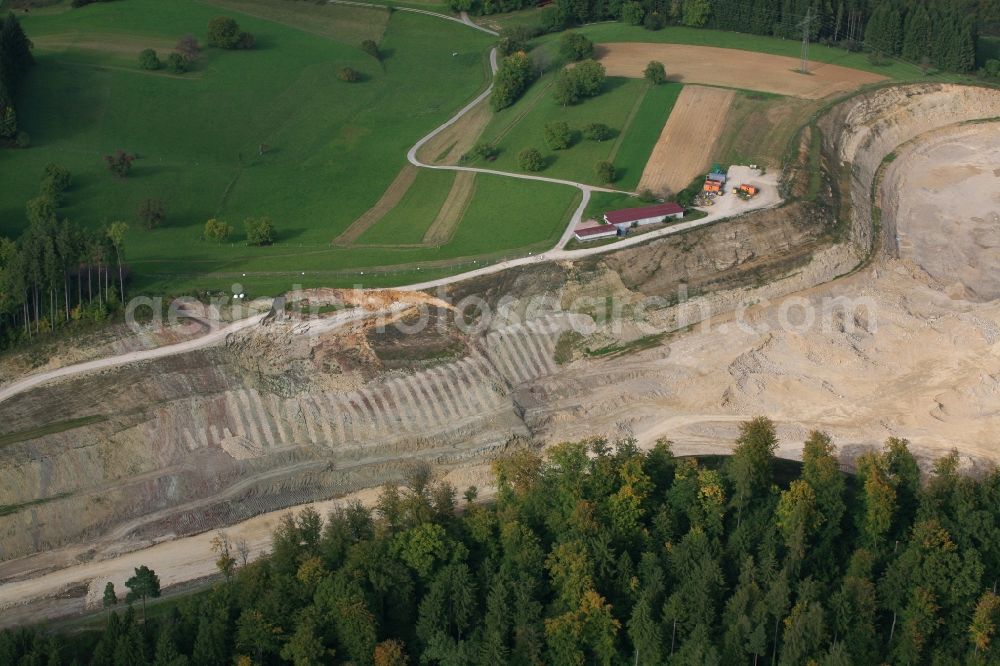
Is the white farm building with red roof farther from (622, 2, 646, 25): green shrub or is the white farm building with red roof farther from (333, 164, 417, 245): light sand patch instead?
(622, 2, 646, 25): green shrub

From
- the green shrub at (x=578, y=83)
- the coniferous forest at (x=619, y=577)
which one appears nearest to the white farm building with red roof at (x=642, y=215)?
the green shrub at (x=578, y=83)

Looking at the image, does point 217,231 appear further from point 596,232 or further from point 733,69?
point 733,69

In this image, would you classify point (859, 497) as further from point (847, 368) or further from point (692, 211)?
point (692, 211)

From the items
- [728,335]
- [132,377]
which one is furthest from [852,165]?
[132,377]

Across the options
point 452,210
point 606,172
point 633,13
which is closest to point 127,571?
point 452,210

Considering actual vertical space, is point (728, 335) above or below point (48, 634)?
above

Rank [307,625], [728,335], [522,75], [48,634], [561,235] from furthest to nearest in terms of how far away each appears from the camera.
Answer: [522,75] → [561,235] → [728,335] → [48,634] → [307,625]
